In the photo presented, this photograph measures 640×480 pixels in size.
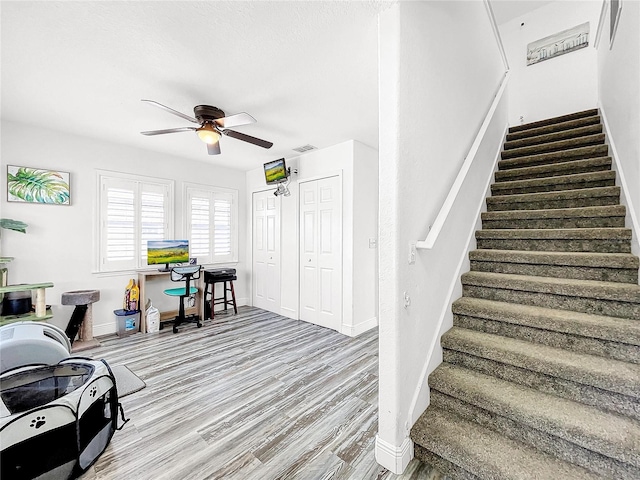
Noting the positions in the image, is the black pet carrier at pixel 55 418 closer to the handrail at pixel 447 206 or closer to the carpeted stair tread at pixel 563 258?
the handrail at pixel 447 206

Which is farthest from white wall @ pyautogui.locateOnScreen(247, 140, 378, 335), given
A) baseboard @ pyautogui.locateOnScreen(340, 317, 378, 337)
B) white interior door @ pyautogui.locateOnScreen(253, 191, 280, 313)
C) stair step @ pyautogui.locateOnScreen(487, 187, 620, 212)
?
stair step @ pyautogui.locateOnScreen(487, 187, 620, 212)

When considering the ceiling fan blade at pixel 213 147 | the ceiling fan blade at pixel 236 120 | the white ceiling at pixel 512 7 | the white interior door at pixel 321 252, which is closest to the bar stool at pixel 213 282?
the white interior door at pixel 321 252

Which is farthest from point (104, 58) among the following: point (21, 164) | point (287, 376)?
point (287, 376)

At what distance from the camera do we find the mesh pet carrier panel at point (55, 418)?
4.18 ft

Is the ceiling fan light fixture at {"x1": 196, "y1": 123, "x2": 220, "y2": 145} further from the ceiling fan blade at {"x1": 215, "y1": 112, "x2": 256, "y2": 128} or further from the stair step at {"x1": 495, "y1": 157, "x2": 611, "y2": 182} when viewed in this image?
the stair step at {"x1": 495, "y1": 157, "x2": 611, "y2": 182}

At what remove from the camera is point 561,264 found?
205 centimetres

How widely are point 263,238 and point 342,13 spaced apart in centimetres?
398

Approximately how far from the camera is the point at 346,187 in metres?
3.94

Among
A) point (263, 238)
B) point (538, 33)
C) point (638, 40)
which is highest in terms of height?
point (538, 33)

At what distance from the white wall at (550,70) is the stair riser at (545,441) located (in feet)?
16.9

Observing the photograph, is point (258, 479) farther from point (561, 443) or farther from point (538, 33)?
point (538, 33)

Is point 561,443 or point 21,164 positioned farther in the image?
point 21,164

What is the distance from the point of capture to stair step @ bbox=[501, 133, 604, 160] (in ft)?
9.56

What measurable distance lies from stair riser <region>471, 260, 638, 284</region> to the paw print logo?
9.82 feet
